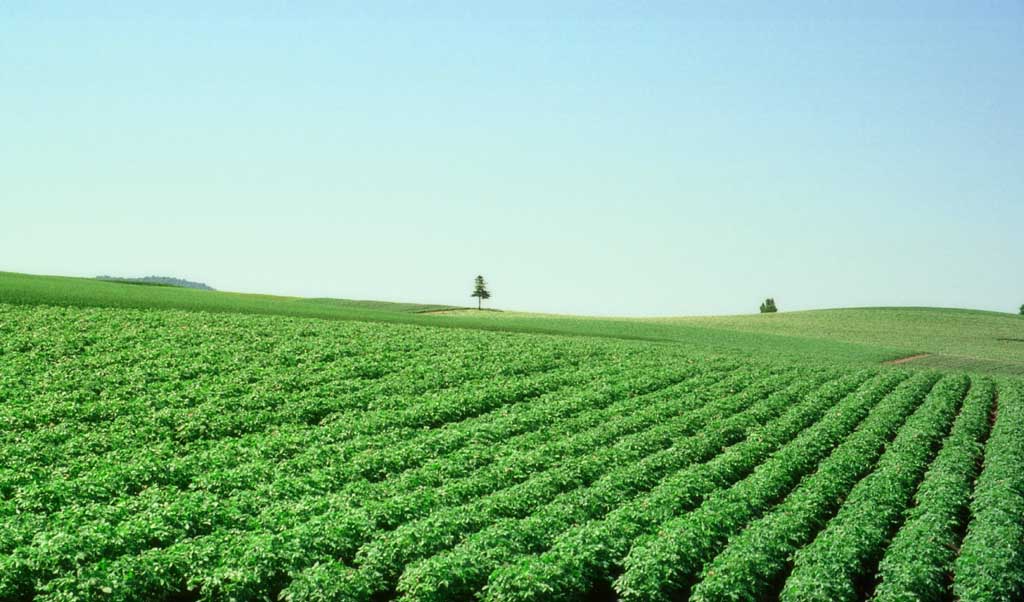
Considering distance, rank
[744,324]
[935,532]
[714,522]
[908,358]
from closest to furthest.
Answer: [714,522]
[935,532]
[908,358]
[744,324]

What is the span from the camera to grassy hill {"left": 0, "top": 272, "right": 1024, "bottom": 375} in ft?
155

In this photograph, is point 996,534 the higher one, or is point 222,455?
point 222,455

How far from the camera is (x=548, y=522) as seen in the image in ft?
47.7

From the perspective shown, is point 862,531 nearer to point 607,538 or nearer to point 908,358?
point 607,538

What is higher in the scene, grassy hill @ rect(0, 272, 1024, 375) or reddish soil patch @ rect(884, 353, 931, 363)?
grassy hill @ rect(0, 272, 1024, 375)

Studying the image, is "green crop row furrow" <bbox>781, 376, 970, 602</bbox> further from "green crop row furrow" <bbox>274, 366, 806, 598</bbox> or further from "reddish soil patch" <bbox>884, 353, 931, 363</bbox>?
"reddish soil patch" <bbox>884, 353, 931, 363</bbox>

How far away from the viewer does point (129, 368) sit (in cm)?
2592

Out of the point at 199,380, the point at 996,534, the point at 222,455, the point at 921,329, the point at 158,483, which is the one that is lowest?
the point at 158,483

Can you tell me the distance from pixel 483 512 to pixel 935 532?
858 cm

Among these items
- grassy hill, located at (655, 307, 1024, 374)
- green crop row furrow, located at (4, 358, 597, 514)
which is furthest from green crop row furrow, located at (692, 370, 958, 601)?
→ grassy hill, located at (655, 307, 1024, 374)

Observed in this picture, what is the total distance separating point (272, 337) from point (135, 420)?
13.3 meters

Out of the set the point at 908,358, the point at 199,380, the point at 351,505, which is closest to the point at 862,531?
→ the point at 351,505

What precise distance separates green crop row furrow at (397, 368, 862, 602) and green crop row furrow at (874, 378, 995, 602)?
4.89 metres

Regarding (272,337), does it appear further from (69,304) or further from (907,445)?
(907,445)
